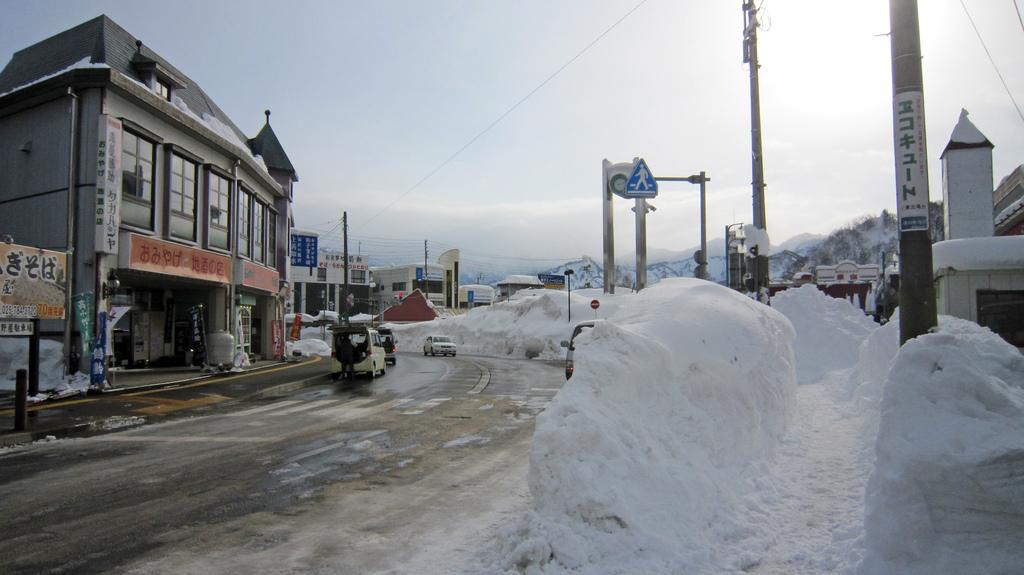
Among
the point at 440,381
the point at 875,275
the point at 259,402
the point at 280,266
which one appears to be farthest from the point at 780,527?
the point at 875,275

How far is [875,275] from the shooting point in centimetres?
5562

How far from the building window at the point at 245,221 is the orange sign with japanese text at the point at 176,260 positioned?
2132 millimetres

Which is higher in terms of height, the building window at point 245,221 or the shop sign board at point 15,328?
the building window at point 245,221

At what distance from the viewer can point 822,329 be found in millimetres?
20156

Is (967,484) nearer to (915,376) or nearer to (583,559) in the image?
(915,376)

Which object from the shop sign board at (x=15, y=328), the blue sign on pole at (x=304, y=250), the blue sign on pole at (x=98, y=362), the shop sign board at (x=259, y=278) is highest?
the blue sign on pole at (x=304, y=250)

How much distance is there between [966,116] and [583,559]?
77.3 ft

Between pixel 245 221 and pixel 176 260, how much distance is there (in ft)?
22.4

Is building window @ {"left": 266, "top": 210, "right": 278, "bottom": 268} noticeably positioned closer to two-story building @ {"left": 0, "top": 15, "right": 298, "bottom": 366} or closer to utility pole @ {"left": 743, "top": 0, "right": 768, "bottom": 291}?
two-story building @ {"left": 0, "top": 15, "right": 298, "bottom": 366}

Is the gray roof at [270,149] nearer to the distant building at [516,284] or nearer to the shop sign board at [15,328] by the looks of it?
the shop sign board at [15,328]

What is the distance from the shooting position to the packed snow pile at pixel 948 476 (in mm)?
3574

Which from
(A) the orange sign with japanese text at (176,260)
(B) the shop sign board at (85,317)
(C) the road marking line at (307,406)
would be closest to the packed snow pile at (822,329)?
(C) the road marking line at (307,406)

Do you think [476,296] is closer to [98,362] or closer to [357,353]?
[357,353]

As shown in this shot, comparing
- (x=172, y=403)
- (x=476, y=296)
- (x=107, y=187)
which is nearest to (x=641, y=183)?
(x=172, y=403)
